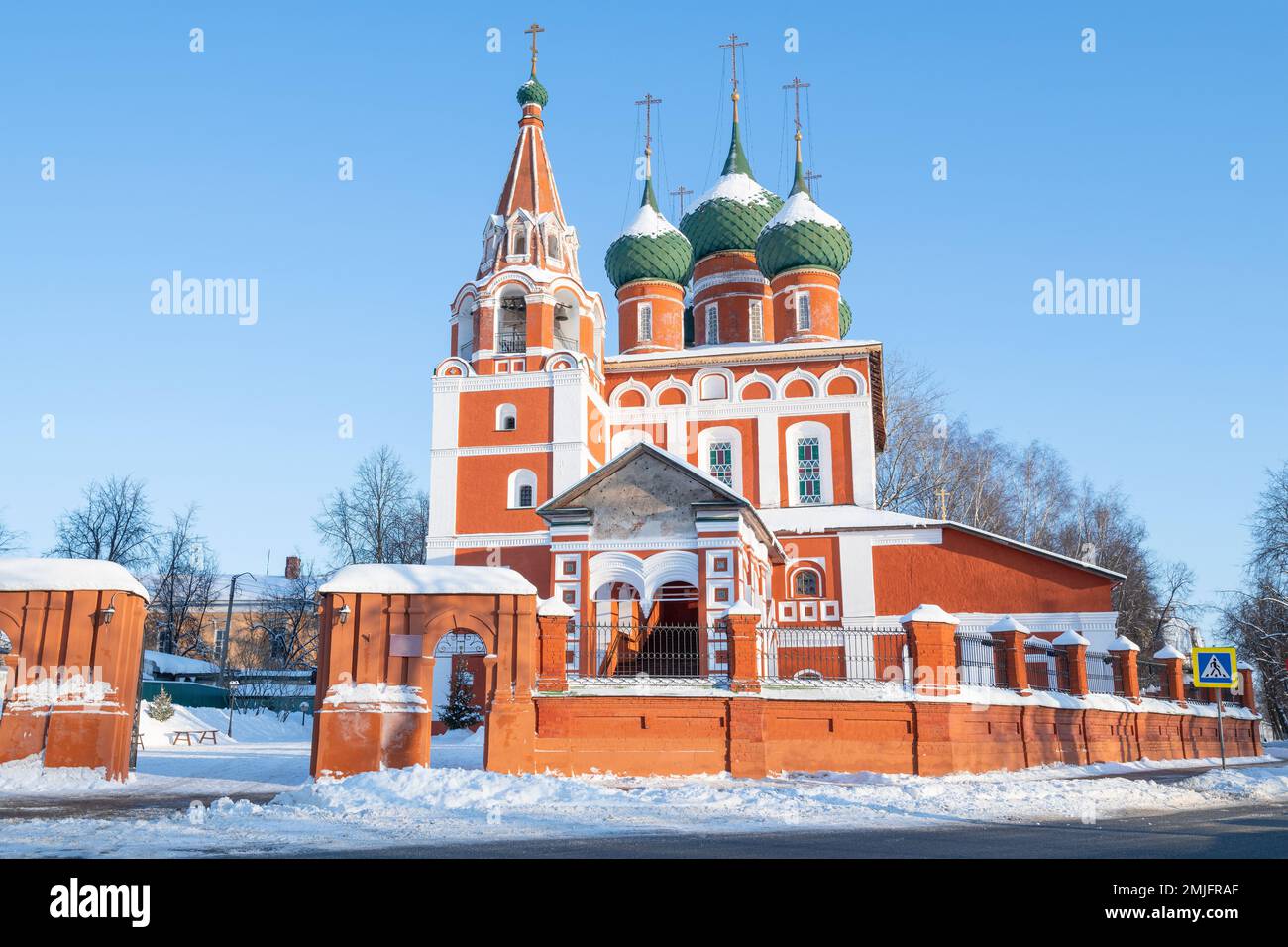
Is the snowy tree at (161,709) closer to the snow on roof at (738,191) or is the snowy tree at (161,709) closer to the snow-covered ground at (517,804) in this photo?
the snow-covered ground at (517,804)

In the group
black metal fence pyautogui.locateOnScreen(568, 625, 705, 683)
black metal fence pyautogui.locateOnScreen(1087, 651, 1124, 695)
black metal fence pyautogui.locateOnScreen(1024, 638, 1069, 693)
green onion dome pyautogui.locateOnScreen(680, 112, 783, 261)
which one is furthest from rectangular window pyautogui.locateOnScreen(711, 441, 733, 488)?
black metal fence pyautogui.locateOnScreen(1087, 651, 1124, 695)

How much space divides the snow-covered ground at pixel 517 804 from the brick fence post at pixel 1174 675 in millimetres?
5199

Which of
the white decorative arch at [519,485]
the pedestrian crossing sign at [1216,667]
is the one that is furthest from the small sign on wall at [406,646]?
the white decorative arch at [519,485]

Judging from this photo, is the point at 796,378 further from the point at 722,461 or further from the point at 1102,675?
the point at 1102,675

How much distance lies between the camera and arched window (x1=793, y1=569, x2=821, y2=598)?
2666 centimetres

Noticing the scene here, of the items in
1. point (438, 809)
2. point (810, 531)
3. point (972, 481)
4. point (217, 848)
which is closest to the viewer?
point (217, 848)

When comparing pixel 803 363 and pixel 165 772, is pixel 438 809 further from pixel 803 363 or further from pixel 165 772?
pixel 803 363

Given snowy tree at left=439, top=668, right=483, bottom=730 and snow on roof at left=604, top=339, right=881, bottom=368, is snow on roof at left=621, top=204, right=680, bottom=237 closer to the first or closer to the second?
snow on roof at left=604, top=339, right=881, bottom=368

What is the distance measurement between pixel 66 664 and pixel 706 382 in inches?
709

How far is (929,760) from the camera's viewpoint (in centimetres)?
1495

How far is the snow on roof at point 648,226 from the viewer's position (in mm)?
31969

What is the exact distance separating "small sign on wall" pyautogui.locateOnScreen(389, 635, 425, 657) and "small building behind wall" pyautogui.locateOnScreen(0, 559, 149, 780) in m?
3.69
